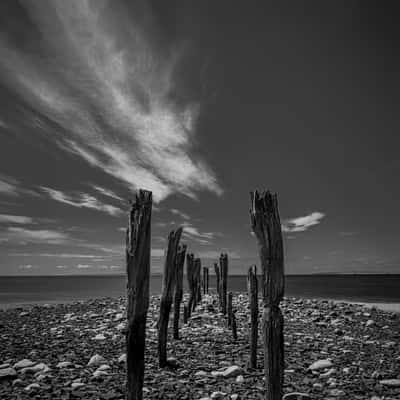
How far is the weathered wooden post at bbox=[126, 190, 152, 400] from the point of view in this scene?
178 inches

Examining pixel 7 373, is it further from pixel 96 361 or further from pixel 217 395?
pixel 217 395

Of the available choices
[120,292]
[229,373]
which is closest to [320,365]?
[229,373]

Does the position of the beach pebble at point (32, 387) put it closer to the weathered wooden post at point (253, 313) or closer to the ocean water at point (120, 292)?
the weathered wooden post at point (253, 313)

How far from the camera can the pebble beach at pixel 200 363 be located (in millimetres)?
5941

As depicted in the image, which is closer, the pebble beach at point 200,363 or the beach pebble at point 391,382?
the pebble beach at point 200,363

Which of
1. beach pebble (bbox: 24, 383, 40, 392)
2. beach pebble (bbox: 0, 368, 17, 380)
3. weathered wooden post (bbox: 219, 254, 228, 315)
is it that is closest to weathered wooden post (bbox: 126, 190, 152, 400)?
beach pebble (bbox: 24, 383, 40, 392)

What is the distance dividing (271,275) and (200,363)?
5.52 m

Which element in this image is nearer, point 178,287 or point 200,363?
point 200,363

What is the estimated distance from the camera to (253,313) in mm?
7879

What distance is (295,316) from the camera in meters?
17.4

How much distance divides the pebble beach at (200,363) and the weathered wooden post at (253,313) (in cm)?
36

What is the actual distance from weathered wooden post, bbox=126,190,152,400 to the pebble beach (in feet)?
5.41

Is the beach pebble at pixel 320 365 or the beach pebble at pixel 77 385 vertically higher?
the beach pebble at pixel 77 385

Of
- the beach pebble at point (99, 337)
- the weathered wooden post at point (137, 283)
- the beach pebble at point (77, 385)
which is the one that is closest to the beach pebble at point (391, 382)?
the weathered wooden post at point (137, 283)
